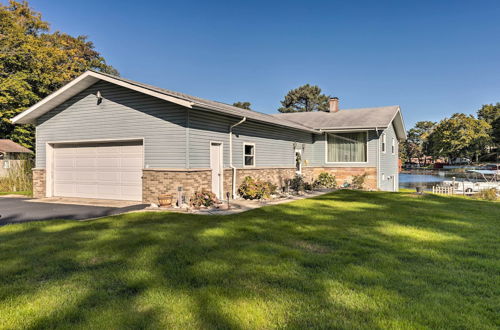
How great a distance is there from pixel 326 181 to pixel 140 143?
34.0 ft

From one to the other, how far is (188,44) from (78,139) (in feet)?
43.7

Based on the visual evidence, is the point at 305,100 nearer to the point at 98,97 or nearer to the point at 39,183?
the point at 98,97

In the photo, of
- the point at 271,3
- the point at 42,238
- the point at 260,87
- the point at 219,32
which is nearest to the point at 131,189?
the point at 42,238

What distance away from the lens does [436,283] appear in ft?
11.4

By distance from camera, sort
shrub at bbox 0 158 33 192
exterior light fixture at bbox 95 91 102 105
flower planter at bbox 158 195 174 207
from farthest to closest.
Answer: shrub at bbox 0 158 33 192 < exterior light fixture at bbox 95 91 102 105 < flower planter at bbox 158 195 174 207

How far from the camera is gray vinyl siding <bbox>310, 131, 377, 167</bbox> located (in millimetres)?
16094

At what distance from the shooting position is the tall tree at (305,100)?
49.8 m

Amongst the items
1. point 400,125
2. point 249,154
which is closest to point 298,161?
point 249,154

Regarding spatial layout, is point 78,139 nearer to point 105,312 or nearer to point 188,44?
point 105,312

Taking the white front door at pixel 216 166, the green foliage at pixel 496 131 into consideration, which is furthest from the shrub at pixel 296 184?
the green foliage at pixel 496 131

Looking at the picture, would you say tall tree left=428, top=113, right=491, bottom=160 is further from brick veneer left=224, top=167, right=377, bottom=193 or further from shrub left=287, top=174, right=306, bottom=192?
shrub left=287, top=174, right=306, bottom=192

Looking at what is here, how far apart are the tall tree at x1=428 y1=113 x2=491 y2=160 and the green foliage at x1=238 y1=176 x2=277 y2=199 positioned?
53484mm

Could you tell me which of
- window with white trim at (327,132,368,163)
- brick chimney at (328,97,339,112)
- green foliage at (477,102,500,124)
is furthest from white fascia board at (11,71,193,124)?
green foliage at (477,102,500,124)

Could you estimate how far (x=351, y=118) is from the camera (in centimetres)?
1795
